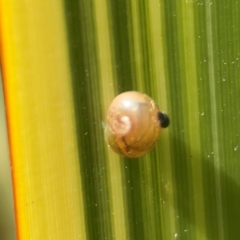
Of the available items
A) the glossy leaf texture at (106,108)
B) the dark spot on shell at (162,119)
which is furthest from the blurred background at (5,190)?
the dark spot on shell at (162,119)

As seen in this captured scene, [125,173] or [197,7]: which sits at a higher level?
[197,7]

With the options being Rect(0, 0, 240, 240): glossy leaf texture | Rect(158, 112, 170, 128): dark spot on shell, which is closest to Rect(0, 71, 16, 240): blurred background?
Rect(0, 0, 240, 240): glossy leaf texture

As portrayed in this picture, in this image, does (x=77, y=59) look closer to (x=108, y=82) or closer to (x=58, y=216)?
(x=108, y=82)

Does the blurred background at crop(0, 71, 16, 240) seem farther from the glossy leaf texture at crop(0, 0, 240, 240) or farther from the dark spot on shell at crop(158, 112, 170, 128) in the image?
the dark spot on shell at crop(158, 112, 170, 128)

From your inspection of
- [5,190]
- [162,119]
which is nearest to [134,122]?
[162,119]

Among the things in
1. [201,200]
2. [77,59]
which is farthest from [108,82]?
[201,200]
